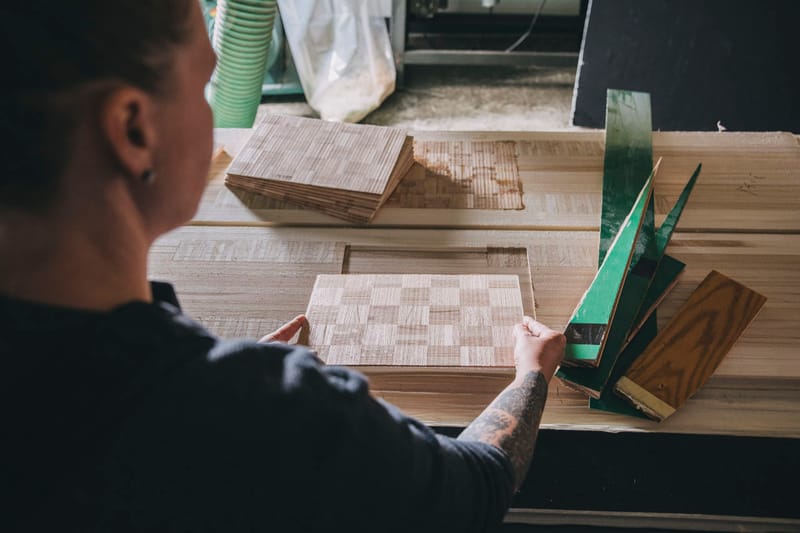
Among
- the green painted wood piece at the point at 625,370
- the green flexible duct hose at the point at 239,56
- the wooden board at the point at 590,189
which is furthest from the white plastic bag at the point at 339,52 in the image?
the green painted wood piece at the point at 625,370

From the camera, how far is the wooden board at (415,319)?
994mm

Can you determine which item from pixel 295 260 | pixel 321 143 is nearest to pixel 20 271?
pixel 295 260

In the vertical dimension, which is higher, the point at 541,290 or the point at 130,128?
the point at 130,128

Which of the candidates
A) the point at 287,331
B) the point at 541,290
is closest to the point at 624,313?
the point at 541,290

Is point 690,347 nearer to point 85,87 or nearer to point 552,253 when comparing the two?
point 552,253

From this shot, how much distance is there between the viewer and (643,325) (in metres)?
1.07

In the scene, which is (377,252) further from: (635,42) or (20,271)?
(635,42)

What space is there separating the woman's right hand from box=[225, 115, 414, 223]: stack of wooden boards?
0.43 metres

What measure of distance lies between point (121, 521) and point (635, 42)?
2.59 metres

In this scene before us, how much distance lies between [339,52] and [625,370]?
7.72 feet

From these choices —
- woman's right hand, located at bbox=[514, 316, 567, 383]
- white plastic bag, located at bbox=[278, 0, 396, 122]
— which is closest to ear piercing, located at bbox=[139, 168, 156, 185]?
woman's right hand, located at bbox=[514, 316, 567, 383]

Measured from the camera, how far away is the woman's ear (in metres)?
0.49

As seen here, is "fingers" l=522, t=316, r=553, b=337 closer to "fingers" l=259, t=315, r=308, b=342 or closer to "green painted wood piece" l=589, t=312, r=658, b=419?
"green painted wood piece" l=589, t=312, r=658, b=419

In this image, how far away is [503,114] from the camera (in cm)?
328
